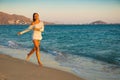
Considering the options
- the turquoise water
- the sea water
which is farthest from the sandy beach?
the turquoise water

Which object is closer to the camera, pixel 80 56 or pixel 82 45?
pixel 80 56

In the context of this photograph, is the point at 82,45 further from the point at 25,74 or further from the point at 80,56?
the point at 25,74

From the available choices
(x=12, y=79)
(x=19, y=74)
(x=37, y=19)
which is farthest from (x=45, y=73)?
(x=37, y=19)

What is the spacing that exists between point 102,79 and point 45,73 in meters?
1.78

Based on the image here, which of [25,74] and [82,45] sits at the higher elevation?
[25,74]

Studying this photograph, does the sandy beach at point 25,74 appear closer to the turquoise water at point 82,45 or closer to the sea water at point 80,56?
the sea water at point 80,56

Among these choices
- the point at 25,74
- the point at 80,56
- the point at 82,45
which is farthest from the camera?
the point at 82,45

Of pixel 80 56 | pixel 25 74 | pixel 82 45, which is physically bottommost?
pixel 82 45

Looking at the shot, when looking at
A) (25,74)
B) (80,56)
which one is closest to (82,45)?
(80,56)

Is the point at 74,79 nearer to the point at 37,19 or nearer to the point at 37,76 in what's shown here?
the point at 37,76

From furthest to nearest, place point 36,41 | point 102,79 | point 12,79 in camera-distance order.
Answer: point 36,41
point 102,79
point 12,79

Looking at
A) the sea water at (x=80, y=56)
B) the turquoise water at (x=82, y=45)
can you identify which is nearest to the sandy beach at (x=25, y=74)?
the sea water at (x=80, y=56)

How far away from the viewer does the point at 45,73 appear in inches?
280

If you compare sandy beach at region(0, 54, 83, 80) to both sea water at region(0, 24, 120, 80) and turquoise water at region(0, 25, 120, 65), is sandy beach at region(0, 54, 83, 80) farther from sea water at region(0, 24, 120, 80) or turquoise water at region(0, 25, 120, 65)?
turquoise water at region(0, 25, 120, 65)
